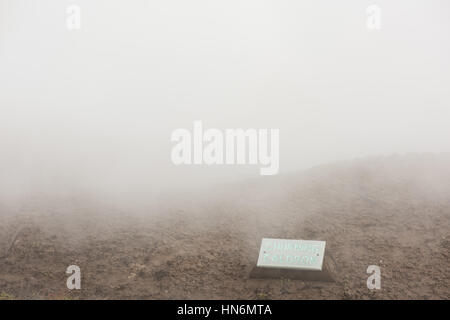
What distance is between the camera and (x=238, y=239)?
1109 centimetres

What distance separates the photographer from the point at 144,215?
1301 centimetres

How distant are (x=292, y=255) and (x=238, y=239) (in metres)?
1.94

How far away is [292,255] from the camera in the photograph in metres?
9.47

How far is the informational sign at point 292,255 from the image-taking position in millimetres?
9250

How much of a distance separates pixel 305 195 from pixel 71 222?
6.50 m

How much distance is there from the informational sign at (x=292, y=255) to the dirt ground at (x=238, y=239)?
34 centimetres

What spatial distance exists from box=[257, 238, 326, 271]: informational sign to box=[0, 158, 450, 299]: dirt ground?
34cm

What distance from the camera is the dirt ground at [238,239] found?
9.19 m

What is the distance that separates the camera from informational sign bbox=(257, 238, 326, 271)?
925 cm

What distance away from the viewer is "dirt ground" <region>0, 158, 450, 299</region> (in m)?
9.19

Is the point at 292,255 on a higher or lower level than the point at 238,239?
higher

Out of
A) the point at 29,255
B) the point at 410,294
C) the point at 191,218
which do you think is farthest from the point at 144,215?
the point at 410,294

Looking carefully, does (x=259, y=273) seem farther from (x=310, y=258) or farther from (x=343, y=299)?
(x=343, y=299)

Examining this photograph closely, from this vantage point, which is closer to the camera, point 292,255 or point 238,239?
point 292,255
